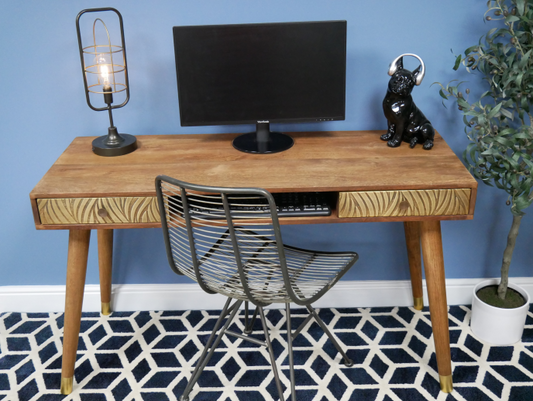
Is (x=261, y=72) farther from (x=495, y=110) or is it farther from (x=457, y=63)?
(x=495, y=110)

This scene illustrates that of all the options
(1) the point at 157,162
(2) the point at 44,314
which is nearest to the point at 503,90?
(1) the point at 157,162

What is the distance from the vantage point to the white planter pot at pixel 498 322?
219 cm

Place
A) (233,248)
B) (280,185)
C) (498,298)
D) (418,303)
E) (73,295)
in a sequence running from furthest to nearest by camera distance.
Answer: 1. (418,303)
2. (498,298)
3. (73,295)
4. (280,185)
5. (233,248)

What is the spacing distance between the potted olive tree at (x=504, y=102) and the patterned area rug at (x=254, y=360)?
22 centimetres

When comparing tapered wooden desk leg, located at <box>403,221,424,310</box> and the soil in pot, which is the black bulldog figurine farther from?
the soil in pot

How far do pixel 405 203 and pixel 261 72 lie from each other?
2.31ft

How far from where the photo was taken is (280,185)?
173 centimetres

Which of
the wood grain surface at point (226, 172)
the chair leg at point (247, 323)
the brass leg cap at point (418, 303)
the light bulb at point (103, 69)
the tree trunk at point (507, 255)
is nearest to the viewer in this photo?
the wood grain surface at point (226, 172)

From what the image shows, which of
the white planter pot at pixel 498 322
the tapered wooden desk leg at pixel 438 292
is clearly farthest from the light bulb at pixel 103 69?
the white planter pot at pixel 498 322

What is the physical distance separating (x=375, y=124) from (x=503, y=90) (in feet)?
1.63

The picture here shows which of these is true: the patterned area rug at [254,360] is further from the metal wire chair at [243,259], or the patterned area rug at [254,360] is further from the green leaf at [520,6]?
the green leaf at [520,6]

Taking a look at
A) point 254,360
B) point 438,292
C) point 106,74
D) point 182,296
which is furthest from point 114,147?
point 438,292

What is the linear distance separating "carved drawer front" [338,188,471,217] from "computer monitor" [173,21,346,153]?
1.29 ft

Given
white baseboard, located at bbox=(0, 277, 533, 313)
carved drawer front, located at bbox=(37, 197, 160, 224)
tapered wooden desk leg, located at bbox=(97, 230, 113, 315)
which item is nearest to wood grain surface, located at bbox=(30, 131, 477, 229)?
carved drawer front, located at bbox=(37, 197, 160, 224)
